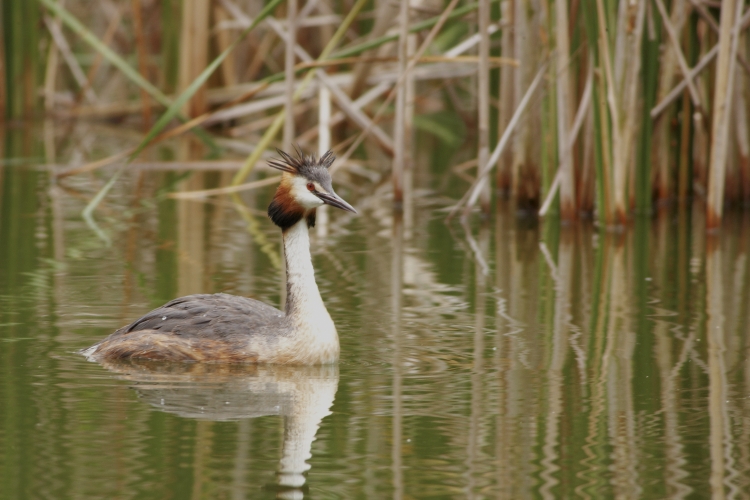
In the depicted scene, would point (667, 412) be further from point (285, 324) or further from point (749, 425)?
point (285, 324)

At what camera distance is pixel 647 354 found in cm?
646

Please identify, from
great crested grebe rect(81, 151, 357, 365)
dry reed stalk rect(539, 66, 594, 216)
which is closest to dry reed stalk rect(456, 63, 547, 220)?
dry reed stalk rect(539, 66, 594, 216)

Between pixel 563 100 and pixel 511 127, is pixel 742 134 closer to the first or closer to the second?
pixel 563 100

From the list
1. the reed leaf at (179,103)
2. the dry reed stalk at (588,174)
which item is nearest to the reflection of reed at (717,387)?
the dry reed stalk at (588,174)

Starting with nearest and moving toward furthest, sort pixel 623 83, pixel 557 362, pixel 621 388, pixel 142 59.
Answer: pixel 621 388 < pixel 557 362 < pixel 623 83 < pixel 142 59

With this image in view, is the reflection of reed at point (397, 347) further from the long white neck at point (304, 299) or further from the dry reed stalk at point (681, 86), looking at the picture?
the dry reed stalk at point (681, 86)

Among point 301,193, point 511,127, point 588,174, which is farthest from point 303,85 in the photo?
point 301,193

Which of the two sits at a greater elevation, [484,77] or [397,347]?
[484,77]

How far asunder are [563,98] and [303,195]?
3992 mm

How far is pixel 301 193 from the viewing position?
6.42 metres

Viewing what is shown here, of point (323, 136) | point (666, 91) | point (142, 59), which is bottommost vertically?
point (323, 136)

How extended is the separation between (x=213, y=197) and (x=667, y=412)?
25.0 ft

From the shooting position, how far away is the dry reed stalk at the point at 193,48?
627 inches

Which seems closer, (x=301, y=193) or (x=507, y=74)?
(x=301, y=193)
